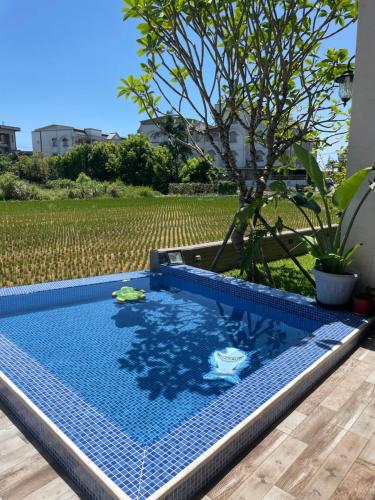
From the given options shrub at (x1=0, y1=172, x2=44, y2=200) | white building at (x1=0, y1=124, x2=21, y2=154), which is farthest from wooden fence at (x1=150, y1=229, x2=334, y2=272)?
white building at (x1=0, y1=124, x2=21, y2=154)

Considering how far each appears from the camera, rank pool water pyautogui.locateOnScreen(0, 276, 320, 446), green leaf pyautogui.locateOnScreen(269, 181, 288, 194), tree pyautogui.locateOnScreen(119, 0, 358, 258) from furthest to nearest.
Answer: tree pyautogui.locateOnScreen(119, 0, 358, 258) < green leaf pyautogui.locateOnScreen(269, 181, 288, 194) < pool water pyautogui.locateOnScreen(0, 276, 320, 446)

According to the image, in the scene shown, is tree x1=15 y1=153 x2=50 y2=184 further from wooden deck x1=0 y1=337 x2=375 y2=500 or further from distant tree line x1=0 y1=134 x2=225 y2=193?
wooden deck x1=0 y1=337 x2=375 y2=500

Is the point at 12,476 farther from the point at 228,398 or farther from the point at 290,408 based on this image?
the point at 290,408

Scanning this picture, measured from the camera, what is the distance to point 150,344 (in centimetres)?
447

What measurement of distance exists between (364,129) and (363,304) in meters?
2.27

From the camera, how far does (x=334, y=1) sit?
5.30 meters

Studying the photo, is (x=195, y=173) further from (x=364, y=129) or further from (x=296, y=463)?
(x=296, y=463)

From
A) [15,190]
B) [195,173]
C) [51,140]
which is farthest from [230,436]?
[51,140]

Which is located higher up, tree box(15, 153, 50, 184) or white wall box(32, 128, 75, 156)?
white wall box(32, 128, 75, 156)

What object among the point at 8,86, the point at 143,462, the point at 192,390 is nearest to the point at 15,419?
the point at 143,462

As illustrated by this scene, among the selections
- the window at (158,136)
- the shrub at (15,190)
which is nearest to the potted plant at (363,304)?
the shrub at (15,190)

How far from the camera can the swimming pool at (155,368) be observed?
7.39 ft

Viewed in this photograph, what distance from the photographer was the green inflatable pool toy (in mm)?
5947

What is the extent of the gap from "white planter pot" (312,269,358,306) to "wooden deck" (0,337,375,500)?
1718 mm
